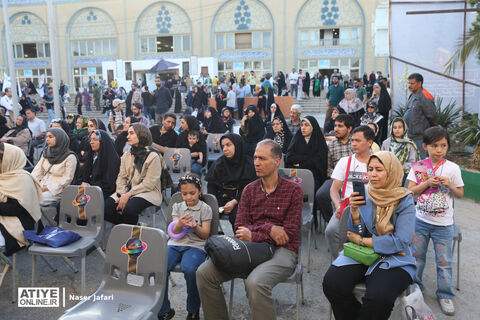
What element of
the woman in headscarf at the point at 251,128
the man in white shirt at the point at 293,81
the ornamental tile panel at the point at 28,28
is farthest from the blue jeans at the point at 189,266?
the ornamental tile panel at the point at 28,28

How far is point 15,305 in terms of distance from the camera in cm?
321

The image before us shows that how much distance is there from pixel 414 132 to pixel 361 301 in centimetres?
385

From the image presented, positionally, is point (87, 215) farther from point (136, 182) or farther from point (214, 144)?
point (214, 144)

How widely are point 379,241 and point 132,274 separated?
1.64m

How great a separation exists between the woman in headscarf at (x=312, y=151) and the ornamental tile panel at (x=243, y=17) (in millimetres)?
26957

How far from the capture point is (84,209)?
356cm

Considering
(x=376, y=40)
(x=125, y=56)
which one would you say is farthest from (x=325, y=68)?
(x=376, y=40)

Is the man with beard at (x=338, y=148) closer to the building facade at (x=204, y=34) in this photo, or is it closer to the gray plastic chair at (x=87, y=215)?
the gray plastic chair at (x=87, y=215)

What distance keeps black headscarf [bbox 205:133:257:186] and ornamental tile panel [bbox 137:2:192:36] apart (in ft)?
95.6

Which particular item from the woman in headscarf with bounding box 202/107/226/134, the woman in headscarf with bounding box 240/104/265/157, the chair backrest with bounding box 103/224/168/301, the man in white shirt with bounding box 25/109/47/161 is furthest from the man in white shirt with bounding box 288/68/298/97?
the chair backrest with bounding box 103/224/168/301

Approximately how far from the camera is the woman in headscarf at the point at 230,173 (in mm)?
3996

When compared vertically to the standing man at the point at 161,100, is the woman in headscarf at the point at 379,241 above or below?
below

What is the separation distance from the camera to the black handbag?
8.27 ft

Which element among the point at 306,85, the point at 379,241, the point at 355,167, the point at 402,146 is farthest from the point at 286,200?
the point at 306,85
